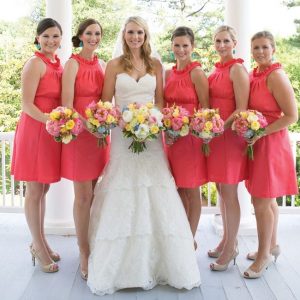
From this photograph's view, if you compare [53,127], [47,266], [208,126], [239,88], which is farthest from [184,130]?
[47,266]

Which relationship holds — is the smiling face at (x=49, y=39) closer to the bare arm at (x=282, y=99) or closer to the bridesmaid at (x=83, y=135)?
the bridesmaid at (x=83, y=135)

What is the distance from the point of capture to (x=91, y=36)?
11.8 ft

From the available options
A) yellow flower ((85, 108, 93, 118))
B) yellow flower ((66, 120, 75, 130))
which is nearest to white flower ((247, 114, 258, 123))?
yellow flower ((85, 108, 93, 118))

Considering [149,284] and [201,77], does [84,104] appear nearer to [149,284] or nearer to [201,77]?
[201,77]

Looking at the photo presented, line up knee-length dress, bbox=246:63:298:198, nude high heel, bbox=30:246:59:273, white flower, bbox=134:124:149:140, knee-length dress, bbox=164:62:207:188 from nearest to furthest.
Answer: white flower, bbox=134:124:149:140 < knee-length dress, bbox=246:63:298:198 < knee-length dress, bbox=164:62:207:188 < nude high heel, bbox=30:246:59:273

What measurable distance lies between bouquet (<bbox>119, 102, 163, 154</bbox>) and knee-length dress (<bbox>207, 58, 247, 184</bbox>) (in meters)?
0.55

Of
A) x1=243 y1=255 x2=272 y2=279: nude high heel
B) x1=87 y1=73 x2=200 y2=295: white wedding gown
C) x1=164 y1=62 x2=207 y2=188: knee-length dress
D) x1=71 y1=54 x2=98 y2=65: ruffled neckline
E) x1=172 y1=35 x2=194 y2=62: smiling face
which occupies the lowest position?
x1=243 y1=255 x2=272 y2=279: nude high heel

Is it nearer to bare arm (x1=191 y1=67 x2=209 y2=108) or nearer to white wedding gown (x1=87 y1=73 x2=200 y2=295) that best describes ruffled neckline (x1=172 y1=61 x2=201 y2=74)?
bare arm (x1=191 y1=67 x2=209 y2=108)

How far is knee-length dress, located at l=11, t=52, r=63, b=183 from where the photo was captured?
3.67 metres

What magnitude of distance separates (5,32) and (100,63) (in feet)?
23.0

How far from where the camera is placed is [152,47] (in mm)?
3871

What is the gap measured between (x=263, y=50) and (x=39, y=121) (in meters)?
1.71

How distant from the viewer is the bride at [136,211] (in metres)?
3.49

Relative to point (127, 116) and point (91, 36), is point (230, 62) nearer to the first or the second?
point (127, 116)
